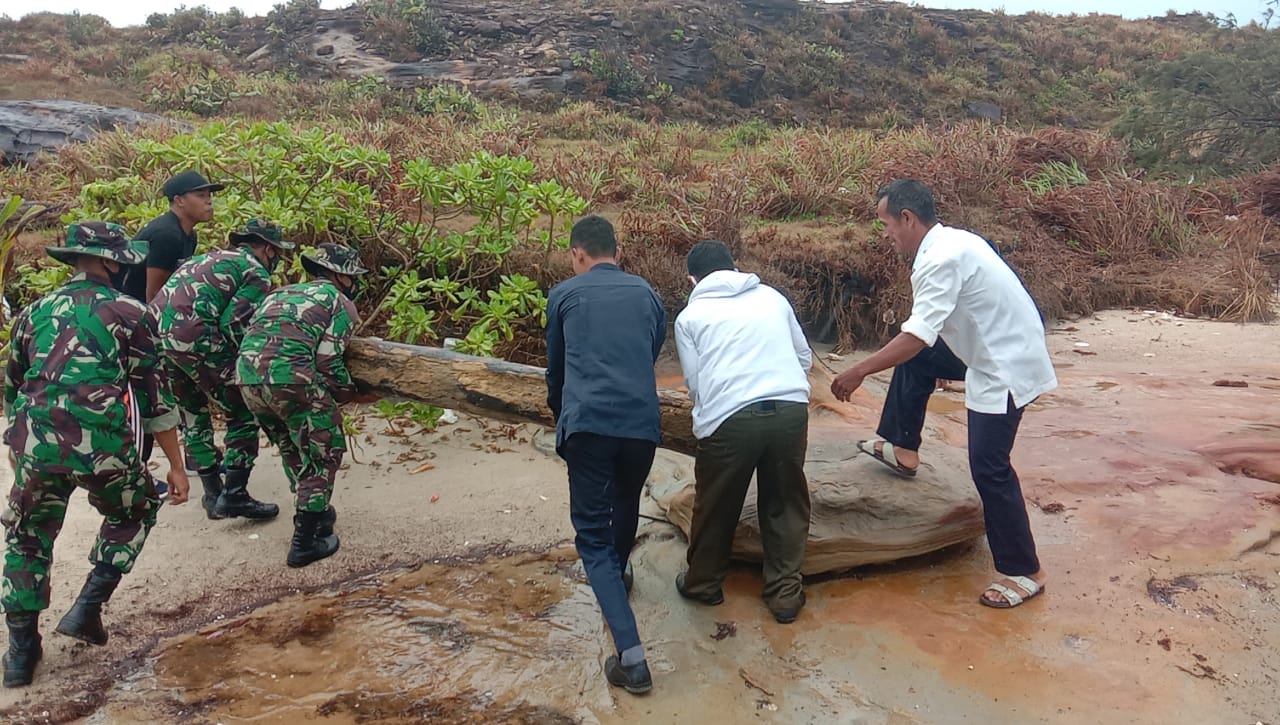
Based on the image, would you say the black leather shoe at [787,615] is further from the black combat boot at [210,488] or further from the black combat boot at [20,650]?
the black combat boot at [210,488]

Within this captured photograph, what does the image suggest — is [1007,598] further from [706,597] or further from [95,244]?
[95,244]

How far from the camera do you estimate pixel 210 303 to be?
4.52 meters

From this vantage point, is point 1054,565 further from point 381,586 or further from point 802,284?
point 802,284

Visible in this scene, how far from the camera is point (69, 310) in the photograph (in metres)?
3.29

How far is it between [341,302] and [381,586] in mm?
1460

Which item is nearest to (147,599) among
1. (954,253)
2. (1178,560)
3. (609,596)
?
(609,596)

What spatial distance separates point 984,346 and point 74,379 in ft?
12.1

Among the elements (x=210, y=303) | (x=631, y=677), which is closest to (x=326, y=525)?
(x=210, y=303)

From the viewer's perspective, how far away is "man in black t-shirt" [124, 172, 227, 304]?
4.95 metres

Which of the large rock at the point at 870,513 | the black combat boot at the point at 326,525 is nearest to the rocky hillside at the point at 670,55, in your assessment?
the black combat boot at the point at 326,525

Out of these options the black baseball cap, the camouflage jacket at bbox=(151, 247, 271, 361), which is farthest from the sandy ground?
the black baseball cap

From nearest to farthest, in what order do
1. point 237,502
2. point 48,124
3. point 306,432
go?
point 306,432 < point 237,502 < point 48,124

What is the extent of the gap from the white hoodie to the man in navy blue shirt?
0.69 ft

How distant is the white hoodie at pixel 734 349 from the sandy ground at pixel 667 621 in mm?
1058
